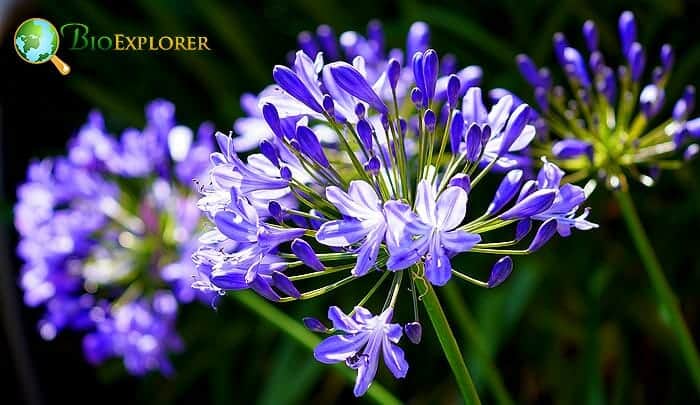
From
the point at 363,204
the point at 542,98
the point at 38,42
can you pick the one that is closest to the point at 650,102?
the point at 542,98

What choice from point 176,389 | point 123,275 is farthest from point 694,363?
point 176,389

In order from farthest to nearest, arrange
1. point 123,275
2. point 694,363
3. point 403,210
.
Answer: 1. point 123,275
2. point 694,363
3. point 403,210

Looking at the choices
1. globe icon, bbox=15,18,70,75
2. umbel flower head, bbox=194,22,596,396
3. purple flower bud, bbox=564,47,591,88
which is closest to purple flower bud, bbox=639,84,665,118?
purple flower bud, bbox=564,47,591,88

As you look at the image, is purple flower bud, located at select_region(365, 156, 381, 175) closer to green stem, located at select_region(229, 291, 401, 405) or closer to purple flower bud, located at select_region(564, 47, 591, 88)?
green stem, located at select_region(229, 291, 401, 405)

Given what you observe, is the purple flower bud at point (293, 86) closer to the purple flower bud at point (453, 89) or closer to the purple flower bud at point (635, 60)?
the purple flower bud at point (453, 89)

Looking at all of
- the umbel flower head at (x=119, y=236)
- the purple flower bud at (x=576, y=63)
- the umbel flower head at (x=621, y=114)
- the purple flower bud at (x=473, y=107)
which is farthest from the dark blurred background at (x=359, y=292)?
the purple flower bud at (x=473, y=107)

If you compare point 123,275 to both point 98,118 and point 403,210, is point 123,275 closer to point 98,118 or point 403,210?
point 98,118
